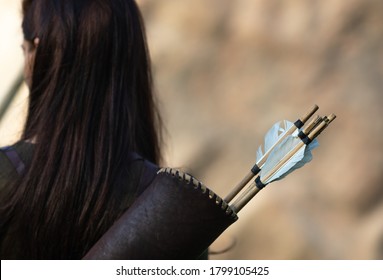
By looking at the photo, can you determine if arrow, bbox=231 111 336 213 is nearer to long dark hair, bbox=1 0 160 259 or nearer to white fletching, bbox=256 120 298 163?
white fletching, bbox=256 120 298 163

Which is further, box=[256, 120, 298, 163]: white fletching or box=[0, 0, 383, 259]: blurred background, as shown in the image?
box=[0, 0, 383, 259]: blurred background

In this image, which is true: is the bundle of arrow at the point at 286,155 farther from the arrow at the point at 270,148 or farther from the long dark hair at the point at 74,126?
the long dark hair at the point at 74,126

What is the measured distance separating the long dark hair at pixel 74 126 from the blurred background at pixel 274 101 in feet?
2.58

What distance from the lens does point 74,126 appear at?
110 cm

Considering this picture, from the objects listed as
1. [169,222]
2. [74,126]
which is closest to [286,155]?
[169,222]

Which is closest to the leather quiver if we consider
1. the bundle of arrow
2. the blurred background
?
the bundle of arrow

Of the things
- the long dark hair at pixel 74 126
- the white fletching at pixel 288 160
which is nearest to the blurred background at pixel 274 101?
the long dark hair at pixel 74 126

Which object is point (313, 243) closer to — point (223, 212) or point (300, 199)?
point (300, 199)

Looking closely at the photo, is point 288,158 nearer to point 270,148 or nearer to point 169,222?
point 270,148

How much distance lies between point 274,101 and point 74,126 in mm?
938

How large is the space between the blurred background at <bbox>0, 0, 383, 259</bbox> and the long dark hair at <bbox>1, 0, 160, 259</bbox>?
788 millimetres

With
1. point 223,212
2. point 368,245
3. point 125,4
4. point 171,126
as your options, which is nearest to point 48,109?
point 125,4

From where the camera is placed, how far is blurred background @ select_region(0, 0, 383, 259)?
1.88m

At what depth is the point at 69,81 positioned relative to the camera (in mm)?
1106
